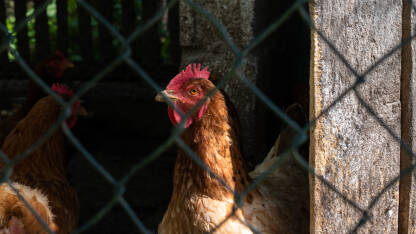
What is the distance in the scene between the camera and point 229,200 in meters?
2.28

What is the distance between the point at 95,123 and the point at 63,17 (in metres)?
1.37

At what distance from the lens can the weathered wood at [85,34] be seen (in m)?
5.57

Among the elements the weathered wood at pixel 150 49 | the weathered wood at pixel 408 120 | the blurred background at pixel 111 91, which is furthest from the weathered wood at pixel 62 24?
the weathered wood at pixel 408 120

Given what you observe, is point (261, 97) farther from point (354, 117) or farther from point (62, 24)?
point (62, 24)

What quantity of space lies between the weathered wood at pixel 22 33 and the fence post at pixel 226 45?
302 cm

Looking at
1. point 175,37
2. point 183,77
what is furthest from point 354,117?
point 175,37

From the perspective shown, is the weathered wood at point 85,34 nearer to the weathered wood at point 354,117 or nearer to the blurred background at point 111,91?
the blurred background at point 111,91

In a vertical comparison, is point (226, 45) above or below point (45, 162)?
above

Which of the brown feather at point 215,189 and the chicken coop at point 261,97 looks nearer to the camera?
the chicken coop at point 261,97

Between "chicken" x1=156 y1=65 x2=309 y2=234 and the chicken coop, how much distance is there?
39 millimetres

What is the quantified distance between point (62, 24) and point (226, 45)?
3073mm

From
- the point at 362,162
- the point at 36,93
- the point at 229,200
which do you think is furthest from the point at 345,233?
the point at 36,93

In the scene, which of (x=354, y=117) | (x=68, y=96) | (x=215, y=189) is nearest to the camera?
(x=354, y=117)

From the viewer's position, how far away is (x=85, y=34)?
5.64 m
